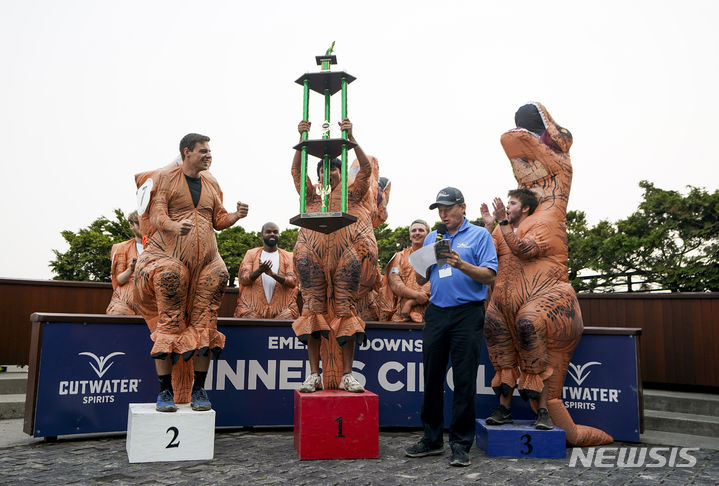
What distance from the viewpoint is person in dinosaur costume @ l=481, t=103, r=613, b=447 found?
191 inches

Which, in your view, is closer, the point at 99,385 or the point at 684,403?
the point at 99,385

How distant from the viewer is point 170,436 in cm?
432

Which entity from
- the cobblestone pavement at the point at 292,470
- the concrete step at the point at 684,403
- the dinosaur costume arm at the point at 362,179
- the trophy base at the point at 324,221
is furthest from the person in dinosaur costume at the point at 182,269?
the concrete step at the point at 684,403

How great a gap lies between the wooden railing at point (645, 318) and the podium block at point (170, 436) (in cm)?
537

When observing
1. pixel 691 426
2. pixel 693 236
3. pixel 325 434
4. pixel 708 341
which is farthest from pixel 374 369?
pixel 693 236

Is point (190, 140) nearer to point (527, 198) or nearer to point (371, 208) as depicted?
point (371, 208)

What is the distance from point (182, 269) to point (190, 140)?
1.06 meters

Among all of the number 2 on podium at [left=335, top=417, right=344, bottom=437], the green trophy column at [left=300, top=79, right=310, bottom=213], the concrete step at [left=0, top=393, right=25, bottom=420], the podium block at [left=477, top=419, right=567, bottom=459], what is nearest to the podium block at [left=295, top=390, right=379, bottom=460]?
the number 2 on podium at [left=335, top=417, right=344, bottom=437]

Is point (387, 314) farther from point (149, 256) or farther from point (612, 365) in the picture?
point (149, 256)

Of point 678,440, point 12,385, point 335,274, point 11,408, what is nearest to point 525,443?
point 678,440

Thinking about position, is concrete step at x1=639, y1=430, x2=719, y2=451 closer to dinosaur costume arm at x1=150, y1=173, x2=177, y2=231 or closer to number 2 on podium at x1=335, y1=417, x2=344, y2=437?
number 2 on podium at x1=335, y1=417, x2=344, y2=437

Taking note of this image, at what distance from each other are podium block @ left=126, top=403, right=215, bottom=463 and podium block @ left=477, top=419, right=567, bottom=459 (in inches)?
86.1

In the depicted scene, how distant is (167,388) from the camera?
457cm

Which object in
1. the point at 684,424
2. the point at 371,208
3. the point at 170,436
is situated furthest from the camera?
the point at 684,424
